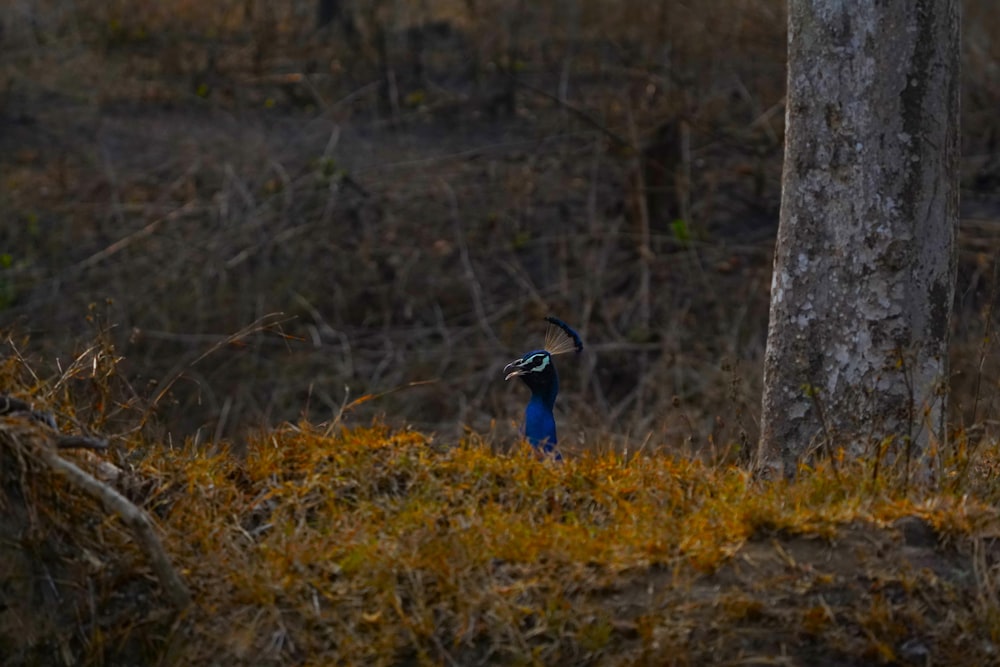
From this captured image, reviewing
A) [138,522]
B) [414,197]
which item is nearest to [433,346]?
[414,197]

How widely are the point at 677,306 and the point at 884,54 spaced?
606 centimetres

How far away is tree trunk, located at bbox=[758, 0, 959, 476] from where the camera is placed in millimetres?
4734

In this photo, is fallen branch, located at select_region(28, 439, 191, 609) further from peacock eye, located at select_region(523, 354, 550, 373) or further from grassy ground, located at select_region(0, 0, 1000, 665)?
peacock eye, located at select_region(523, 354, 550, 373)

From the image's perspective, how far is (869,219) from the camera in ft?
15.7

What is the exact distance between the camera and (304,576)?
159 inches

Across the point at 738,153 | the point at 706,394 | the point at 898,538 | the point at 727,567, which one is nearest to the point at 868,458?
the point at 898,538

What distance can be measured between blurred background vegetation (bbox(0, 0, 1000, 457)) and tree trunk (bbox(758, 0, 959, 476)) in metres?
3.32

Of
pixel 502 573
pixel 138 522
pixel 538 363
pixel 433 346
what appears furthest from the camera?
pixel 433 346

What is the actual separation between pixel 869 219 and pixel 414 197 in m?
7.44

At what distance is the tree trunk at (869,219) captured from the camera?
15.5 feet

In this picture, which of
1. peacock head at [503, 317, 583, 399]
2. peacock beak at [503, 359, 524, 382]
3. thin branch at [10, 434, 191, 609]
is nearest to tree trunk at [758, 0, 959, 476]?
peacock head at [503, 317, 583, 399]

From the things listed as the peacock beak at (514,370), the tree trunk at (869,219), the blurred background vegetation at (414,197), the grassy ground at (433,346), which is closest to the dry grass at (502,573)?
the grassy ground at (433,346)

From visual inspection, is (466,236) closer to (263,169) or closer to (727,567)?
(263,169)

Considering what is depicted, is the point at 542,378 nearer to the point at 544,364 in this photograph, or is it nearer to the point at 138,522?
the point at 544,364
